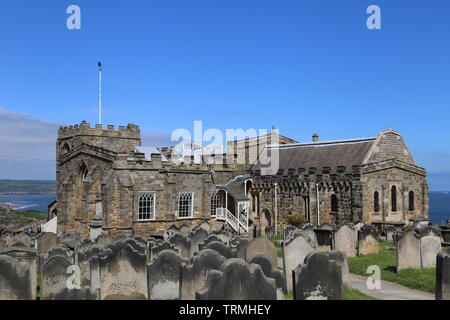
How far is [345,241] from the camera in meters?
22.7

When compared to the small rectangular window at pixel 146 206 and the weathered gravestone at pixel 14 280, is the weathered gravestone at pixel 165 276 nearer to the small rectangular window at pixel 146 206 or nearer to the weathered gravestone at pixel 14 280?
the weathered gravestone at pixel 14 280

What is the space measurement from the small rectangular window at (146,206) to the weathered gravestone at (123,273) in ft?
71.6

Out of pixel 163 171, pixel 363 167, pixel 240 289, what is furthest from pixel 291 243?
pixel 163 171

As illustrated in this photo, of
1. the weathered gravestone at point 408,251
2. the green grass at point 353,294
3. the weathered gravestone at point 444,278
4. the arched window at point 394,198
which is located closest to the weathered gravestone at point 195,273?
the green grass at point 353,294

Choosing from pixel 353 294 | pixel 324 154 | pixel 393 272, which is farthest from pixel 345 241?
pixel 324 154

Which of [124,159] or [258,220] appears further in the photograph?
[258,220]

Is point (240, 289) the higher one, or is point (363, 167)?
point (363, 167)

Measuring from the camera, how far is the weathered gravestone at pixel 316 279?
35.6 ft

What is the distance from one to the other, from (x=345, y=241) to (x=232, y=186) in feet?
61.6
